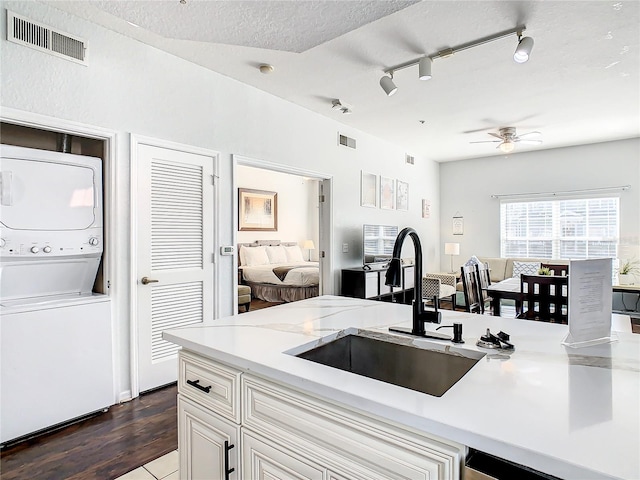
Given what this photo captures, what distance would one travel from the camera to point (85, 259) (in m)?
2.64

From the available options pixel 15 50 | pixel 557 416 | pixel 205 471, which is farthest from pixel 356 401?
pixel 15 50

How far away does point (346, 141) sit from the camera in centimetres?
521

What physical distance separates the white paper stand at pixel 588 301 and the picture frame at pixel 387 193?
474 cm

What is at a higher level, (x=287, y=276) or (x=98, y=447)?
(x=287, y=276)

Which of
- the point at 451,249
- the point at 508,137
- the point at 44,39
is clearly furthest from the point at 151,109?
the point at 451,249

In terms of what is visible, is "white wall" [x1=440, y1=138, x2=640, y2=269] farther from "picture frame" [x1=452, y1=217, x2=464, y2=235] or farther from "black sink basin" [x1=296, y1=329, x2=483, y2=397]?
"black sink basin" [x1=296, y1=329, x2=483, y2=397]

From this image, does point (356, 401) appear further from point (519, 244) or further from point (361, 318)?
point (519, 244)

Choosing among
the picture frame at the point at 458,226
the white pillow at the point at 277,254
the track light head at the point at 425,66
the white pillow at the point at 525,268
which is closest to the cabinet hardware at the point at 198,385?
the track light head at the point at 425,66

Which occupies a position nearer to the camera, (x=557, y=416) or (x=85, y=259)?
(x=557, y=416)

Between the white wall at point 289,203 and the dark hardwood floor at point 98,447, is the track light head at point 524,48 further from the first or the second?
the white wall at point 289,203

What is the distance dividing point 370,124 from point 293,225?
14.0ft

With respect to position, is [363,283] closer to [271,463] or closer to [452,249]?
[452,249]

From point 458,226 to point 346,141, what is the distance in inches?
147

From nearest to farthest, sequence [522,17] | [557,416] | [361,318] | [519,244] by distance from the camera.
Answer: [557,416] → [361,318] → [522,17] → [519,244]
